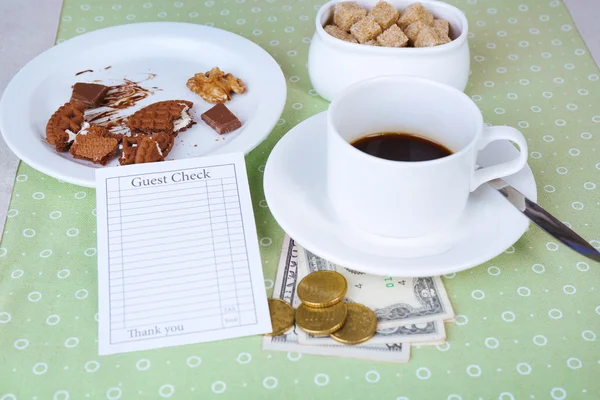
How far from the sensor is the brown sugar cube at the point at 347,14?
1.29 metres

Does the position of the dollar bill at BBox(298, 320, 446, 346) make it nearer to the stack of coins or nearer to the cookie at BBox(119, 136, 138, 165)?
the stack of coins

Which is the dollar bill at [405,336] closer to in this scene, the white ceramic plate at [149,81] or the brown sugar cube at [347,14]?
the white ceramic plate at [149,81]

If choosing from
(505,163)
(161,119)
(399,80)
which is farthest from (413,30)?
(161,119)

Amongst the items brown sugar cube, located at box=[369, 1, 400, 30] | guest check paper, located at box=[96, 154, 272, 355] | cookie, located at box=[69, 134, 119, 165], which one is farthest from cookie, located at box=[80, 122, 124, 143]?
brown sugar cube, located at box=[369, 1, 400, 30]

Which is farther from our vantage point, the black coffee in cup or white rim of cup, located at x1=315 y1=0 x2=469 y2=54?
white rim of cup, located at x1=315 y1=0 x2=469 y2=54

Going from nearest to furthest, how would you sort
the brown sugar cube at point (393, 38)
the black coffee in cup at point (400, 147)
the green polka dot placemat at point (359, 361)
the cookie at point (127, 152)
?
the green polka dot placemat at point (359, 361) < the black coffee in cup at point (400, 147) < the cookie at point (127, 152) < the brown sugar cube at point (393, 38)

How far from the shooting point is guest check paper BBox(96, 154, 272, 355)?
90 cm

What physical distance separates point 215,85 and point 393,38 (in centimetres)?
37

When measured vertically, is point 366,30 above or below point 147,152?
above

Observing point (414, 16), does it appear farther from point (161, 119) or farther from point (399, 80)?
point (161, 119)

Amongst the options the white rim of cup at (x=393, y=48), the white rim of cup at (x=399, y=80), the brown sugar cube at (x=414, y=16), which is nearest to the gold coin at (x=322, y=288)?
the white rim of cup at (x=399, y=80)

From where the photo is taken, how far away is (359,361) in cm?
88

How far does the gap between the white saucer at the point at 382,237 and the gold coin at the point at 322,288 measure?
54 millimetres

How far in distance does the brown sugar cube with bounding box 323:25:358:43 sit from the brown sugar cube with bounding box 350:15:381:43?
12mm
